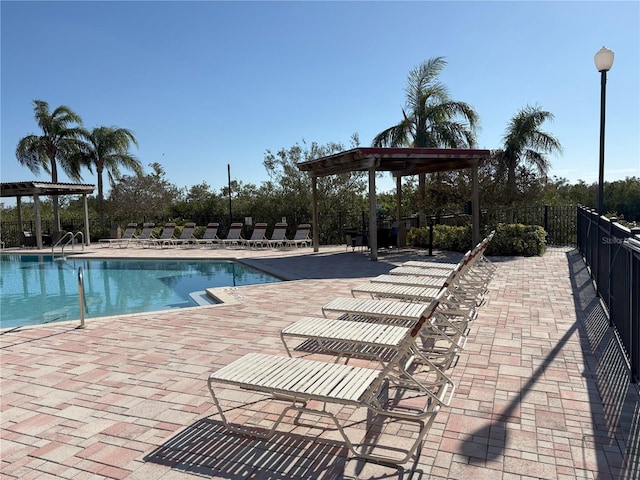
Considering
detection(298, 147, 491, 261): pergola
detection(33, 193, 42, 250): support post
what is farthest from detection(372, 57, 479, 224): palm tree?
detection(33, 193, 42, 250): support post

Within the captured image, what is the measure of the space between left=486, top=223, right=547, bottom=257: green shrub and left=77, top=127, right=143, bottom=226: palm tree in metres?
20.6

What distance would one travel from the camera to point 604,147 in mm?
7309

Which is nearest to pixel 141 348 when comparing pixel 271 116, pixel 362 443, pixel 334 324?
pixel 334 324

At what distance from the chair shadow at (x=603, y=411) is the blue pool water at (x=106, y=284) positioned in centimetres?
624

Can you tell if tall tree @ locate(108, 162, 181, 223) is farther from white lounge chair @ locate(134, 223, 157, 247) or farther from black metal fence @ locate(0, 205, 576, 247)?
white lounge chair @ locate(134, 223, 157, 247)

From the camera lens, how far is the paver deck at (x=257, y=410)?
255 centimetres

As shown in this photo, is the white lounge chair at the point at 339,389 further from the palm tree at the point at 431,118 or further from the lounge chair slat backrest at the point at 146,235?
the lounge chair slat backrest at the point at 146,235

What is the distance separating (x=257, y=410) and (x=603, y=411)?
2.41 metres

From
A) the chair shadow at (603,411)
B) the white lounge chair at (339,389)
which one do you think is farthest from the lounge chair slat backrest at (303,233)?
the white lounge chair at (339,389)

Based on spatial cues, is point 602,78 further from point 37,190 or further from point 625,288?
point 37,190

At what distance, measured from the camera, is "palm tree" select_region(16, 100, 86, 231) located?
23578mm

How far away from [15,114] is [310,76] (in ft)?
52.3

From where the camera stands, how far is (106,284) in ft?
37.1

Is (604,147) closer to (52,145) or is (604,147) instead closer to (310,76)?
(310,76)
